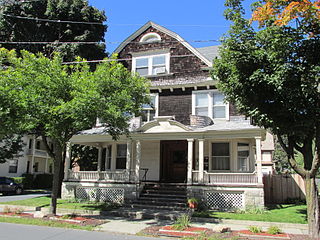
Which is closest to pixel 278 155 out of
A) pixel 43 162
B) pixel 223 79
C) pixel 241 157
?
pixel 241 157

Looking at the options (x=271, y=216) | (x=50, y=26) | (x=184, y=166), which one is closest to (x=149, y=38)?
(x=50, y=26)

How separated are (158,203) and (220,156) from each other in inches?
185

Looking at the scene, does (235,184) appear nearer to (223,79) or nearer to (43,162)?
(223,79)

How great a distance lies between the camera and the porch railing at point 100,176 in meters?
15.7

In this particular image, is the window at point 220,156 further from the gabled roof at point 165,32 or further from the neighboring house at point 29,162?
the neighboring house at point 29,162

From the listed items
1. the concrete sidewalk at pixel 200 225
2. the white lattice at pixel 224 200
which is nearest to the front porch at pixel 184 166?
the white lattice at pixel 224 200

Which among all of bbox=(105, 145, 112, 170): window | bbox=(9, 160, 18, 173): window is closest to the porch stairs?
bbox=(105, 145, 112, 170): window

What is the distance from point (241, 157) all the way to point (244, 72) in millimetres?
8310

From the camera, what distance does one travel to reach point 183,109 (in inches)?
699

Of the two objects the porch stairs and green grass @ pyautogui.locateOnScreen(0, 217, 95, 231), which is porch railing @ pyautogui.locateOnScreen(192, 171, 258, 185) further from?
green grass @ pyautogui.locateOnScreen(0, 217, 95, 231)

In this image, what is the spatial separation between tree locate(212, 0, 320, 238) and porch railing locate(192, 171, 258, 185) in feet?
15.2

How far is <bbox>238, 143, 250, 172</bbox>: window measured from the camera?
16.0 m

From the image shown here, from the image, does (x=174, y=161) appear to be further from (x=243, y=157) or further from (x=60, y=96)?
(x=60, y=96)

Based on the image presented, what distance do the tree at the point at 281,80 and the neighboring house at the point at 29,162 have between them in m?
29.1
